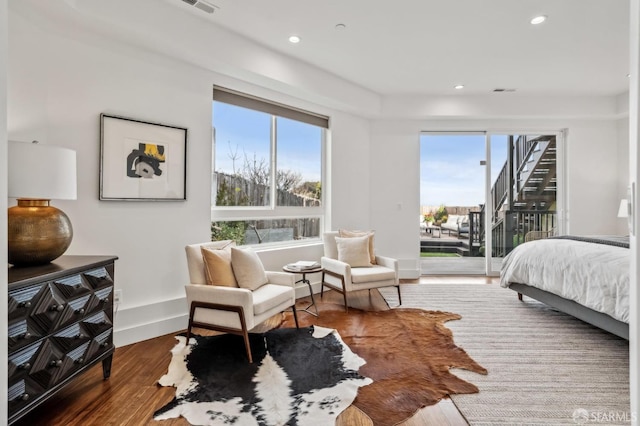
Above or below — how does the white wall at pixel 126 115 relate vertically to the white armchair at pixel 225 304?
above

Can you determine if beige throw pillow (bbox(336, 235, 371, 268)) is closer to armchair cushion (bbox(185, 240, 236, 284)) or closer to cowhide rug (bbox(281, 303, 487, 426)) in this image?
cowhide rug (bbox(281, 303, 487, 426))

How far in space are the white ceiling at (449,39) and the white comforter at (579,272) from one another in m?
2.08

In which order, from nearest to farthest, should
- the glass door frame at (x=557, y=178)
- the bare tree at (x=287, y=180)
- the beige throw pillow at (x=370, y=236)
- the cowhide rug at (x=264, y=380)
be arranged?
the cowhide rug at (x=264, y=380)
the beige throw pillow at (x=370, y=236)
the bare tree at (x=287, y=180)
the glass door frame at (x=557, y=178)

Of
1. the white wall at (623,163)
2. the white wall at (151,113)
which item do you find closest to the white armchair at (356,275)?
the white wall at (151,113)

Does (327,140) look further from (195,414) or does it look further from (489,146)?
(195,414)

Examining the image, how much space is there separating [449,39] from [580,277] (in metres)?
2.58

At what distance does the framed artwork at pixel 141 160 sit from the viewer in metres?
2.79

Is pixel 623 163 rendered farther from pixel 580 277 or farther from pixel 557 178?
pixel 580 277

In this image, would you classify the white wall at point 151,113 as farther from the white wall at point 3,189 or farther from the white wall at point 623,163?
the white wall at point 3,189

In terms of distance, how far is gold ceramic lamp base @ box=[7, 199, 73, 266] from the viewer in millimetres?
1844

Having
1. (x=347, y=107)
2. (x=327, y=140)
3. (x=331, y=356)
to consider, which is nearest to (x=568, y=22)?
(x=347, y=107)

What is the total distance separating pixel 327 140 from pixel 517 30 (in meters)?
2.53

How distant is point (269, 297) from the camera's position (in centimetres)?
279

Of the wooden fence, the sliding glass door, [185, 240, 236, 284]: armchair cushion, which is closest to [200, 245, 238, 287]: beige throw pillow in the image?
[185, 240, 236, 284]: armchair cushion
